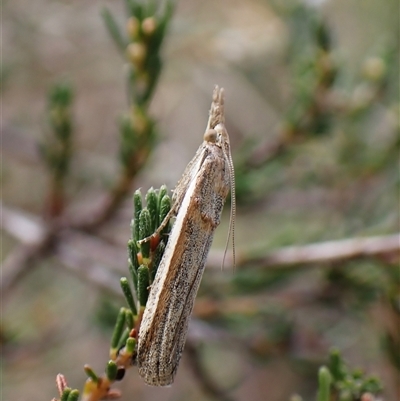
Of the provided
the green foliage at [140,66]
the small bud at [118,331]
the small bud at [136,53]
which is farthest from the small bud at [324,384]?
the small bud at [136,53]

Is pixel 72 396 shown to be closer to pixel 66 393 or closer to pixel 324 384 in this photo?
pixel 66 393

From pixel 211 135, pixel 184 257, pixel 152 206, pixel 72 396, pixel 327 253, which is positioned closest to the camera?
pixel 72 396

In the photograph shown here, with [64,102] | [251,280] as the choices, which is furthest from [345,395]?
[64,102]

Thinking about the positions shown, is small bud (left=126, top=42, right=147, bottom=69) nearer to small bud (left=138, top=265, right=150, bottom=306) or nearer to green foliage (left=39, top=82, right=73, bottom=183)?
green foliage (left=39, top=82, right=73, bottom=183)

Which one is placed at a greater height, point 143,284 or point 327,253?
point 143,284

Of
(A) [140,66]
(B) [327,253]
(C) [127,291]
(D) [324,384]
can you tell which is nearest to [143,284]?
(C) [127,291]

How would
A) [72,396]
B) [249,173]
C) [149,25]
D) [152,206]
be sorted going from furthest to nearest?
[249,173] → [149,25] → [152,206] → [72,396]

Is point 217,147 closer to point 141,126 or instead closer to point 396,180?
point 141,126
